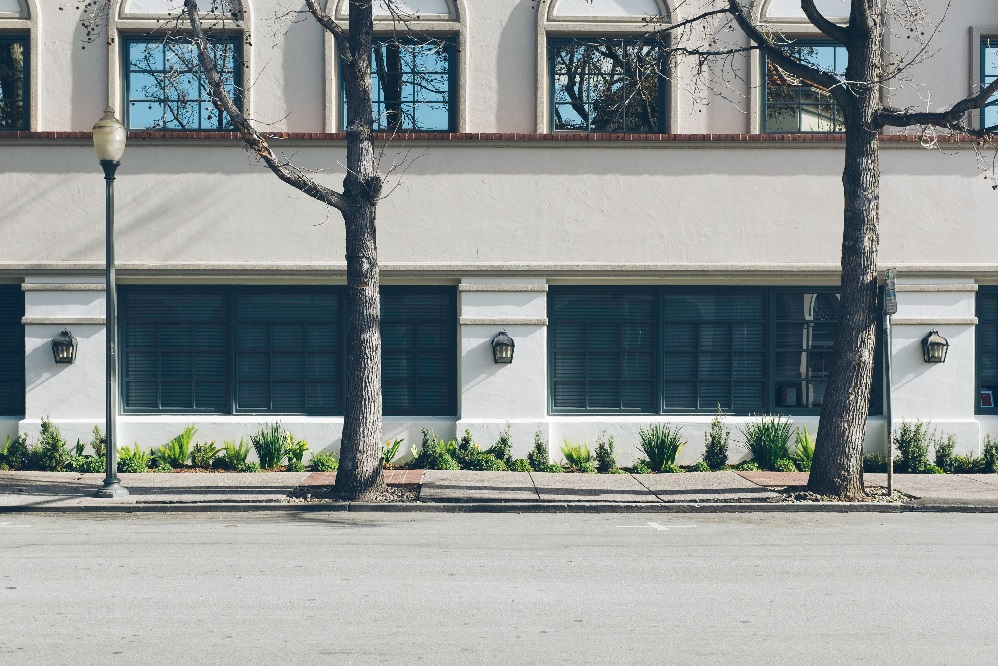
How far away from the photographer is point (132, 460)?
15.3m

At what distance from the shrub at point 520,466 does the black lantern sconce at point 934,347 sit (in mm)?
5970

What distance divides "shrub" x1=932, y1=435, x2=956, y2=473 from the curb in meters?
3.04

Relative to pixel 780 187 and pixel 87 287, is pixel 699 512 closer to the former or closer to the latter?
pixel 780 187

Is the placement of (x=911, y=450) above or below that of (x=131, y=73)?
below

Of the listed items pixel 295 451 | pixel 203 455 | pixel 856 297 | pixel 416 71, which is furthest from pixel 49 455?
pixel 856 297

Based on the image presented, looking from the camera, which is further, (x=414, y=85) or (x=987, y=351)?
(x=987, y=351)

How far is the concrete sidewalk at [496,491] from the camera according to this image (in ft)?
41.3

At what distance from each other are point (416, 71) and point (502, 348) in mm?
4274

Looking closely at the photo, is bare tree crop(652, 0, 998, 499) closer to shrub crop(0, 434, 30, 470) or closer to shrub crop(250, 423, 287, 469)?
shrub crop(250, 423, 287, 469)

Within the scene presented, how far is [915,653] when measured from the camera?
639 centimetres

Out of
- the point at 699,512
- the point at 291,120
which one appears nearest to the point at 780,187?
the point at 699,512

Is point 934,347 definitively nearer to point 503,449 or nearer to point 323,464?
point 503,449

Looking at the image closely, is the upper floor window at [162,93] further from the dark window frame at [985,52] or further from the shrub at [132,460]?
the dark window frame at [985,52]

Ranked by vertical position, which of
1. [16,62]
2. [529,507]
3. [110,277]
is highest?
[16,62]
